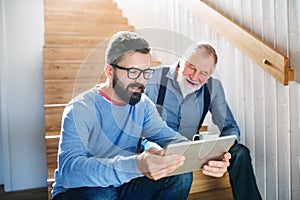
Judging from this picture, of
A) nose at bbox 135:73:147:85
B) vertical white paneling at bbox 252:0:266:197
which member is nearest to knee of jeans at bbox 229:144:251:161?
vertical white paneling at bbox 252:0:266:197

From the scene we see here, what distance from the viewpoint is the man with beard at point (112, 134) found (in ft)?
2.58

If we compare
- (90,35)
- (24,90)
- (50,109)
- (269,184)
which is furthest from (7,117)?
(269,184)

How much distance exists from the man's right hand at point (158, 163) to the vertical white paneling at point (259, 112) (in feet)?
2.25

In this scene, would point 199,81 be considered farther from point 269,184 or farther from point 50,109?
point 50,109

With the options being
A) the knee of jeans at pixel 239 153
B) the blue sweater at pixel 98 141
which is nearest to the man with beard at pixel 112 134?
the blue sweater at pixel 98 141

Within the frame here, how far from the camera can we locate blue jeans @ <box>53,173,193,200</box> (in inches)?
34.2

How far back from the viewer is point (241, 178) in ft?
4.08

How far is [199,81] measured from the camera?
100cm

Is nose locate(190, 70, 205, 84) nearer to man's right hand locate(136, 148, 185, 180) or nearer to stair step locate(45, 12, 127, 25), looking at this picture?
man's right hand locate(136, 148, 185, 180)

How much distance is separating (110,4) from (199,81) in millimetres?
1784

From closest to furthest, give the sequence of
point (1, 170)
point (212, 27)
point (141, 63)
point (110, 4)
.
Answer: point (141, 63) → point (212, 27) → point (1, 170) → point (110, 4)

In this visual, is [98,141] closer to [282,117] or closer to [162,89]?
[162,89]

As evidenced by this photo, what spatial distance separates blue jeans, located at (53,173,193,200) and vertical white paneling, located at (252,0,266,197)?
1.54 feet

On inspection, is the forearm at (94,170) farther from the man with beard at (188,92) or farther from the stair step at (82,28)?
the stair step at (82,28)
